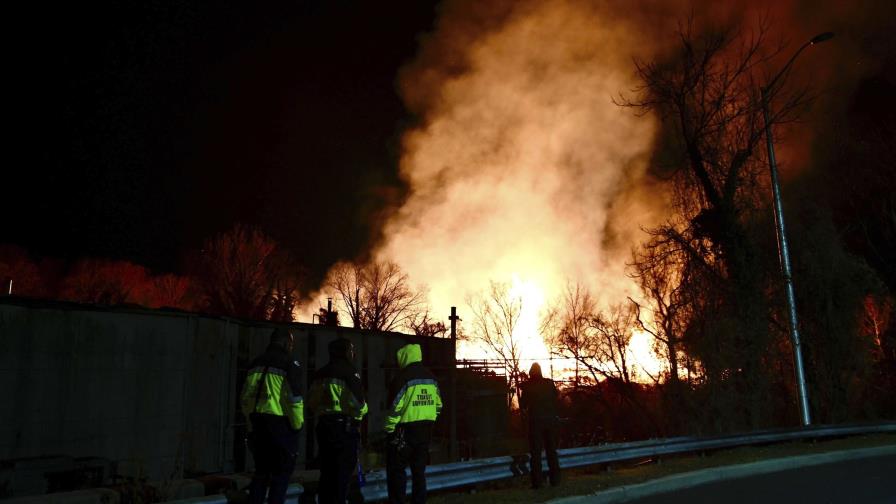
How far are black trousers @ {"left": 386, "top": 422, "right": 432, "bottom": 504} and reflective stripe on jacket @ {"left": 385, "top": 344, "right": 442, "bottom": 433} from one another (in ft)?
0.29

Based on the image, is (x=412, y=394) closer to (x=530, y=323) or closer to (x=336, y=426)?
(x=336, y=426)

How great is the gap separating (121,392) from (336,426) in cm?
663

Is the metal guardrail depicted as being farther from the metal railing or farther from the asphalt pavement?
the asphalt pavement

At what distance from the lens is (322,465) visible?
611 cm

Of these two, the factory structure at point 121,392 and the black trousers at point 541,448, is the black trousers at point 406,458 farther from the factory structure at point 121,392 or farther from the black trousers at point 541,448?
the factory structure at point 121,392

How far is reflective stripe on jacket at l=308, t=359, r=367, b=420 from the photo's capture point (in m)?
6.09

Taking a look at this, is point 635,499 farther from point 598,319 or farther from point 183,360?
point 598,319

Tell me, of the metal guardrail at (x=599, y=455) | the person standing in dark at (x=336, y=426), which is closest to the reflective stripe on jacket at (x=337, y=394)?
the person standing in dark at (x=336, y=426)

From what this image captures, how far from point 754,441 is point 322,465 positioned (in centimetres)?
1031

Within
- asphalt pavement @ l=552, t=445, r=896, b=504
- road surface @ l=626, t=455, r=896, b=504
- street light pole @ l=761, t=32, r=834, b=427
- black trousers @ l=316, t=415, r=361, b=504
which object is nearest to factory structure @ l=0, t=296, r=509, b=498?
black trousers @ l=316, t=415, r=361, b=504

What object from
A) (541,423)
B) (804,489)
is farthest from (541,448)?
(804,489)

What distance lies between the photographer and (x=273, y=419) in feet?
18.9

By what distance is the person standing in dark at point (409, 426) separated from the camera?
6.35 m

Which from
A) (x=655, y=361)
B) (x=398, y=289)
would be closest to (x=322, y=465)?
(x=655, y=361)
